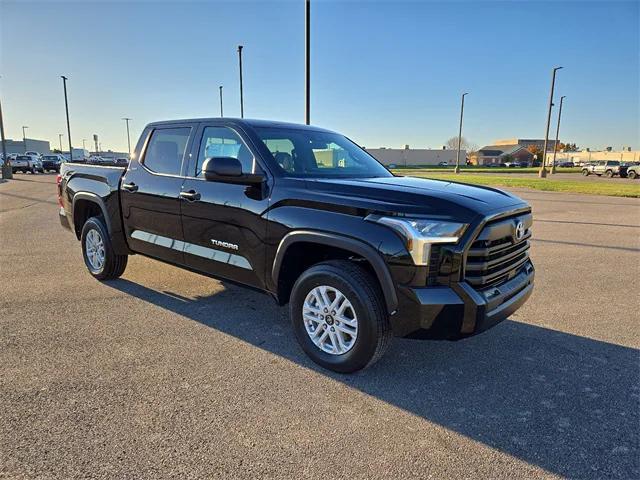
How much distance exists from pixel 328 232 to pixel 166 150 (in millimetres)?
2416

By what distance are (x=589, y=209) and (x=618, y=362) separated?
40.4ft

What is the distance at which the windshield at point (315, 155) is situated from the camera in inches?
153

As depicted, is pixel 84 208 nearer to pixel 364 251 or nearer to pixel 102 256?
pixel 102 256

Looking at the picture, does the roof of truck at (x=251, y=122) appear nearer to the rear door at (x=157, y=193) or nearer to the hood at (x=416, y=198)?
the rear door at (x=157, y=193)

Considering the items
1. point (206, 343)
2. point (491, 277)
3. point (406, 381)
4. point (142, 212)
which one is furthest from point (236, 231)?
point (491, 277)

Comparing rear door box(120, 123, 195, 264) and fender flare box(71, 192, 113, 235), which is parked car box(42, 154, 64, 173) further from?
rear door box(120, 123, 195, 264)

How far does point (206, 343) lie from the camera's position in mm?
3766

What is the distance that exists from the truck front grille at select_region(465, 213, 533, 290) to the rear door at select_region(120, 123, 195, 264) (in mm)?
2781

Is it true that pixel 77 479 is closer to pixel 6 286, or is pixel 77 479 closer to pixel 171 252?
pixel 171 252

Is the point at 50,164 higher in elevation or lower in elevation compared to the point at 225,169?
lower

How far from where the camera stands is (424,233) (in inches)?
112

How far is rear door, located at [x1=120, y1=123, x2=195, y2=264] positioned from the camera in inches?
173

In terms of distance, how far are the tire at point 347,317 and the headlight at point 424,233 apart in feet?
1.43

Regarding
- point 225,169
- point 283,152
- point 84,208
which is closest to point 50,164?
point 84,208
